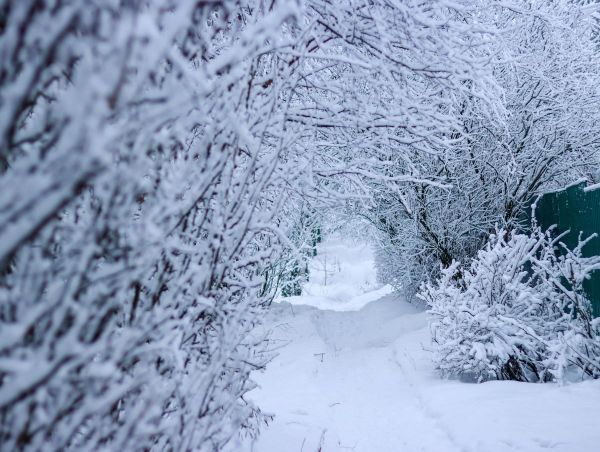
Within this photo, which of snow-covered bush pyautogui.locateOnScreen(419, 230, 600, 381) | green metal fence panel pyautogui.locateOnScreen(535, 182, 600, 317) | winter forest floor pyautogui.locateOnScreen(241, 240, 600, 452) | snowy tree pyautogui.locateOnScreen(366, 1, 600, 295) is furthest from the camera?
snowy tree pyautogui.locateOnScreen(366, 1, 600, 295)

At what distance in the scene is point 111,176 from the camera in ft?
3.62

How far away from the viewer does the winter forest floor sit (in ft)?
12.2

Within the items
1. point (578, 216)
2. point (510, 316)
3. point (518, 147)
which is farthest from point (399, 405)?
point (518, 147)

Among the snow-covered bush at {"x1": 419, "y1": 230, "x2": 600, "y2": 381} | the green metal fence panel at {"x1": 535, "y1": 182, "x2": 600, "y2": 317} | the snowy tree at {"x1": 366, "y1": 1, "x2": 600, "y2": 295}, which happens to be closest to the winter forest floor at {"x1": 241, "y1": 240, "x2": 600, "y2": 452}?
the snow-covered bush at {"x1": 419, "y1": 230, "x2": 600, "y2": 381}

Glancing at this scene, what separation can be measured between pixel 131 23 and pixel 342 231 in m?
11.6

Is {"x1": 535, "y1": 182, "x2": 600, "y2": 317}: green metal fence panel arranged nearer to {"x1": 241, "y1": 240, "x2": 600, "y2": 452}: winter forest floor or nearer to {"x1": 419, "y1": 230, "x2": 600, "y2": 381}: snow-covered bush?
{"x1": 419, "y1": 230, "x2": 600, "y2": 381}: snow-covered bush

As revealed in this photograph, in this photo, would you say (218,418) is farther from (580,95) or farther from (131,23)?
(580,95)

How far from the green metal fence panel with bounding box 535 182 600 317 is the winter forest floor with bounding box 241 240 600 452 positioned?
97.3 inches

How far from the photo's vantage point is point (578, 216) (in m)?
7.02

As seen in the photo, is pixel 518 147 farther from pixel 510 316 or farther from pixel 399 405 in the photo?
pixel 399 405

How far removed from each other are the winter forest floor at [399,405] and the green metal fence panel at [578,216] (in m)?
2.47

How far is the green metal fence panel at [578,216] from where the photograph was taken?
6.38 m

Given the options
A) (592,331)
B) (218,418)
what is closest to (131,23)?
(218,418)

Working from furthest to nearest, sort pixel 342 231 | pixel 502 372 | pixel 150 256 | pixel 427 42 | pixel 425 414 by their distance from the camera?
pixel 342 231 < pixel 502 372 < pixel 425 414 < pixel 427 42 < pixel 150 256
